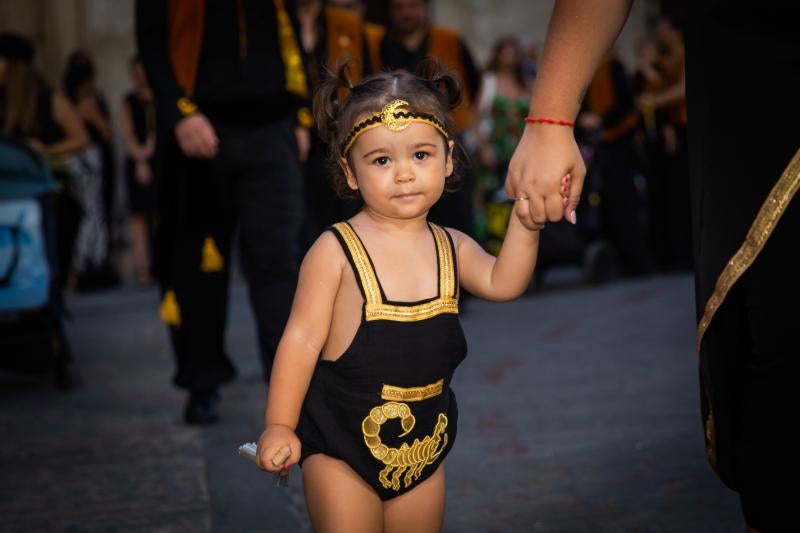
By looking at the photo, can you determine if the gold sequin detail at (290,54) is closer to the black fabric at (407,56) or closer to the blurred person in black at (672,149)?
the black fabric at (407,56)

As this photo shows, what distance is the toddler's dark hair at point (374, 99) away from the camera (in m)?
3.01

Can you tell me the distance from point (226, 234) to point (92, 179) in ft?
25.3

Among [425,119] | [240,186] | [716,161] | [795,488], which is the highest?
[716,161]

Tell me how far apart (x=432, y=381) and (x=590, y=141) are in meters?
8.77

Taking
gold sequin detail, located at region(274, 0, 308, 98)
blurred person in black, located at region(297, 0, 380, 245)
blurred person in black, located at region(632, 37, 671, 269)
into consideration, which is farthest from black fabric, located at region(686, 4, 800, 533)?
blurred person in black, located at region(632, 37, 671, 269)

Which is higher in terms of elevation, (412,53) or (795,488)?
(795,488)

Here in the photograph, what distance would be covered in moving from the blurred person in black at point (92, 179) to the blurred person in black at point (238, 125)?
24.3 ft

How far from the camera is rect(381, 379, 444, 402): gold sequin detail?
293cm

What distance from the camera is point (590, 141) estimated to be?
1151cm

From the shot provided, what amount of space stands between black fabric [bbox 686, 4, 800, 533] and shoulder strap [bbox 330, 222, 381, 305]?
0.78m

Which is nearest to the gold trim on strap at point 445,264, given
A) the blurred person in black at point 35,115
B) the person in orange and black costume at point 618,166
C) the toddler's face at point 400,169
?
the toddler's face at point 400,169

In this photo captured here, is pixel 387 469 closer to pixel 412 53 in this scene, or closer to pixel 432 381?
pixel 432 381

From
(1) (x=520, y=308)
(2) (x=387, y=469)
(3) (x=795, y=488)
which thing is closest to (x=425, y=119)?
(2) (x=387, y=469)

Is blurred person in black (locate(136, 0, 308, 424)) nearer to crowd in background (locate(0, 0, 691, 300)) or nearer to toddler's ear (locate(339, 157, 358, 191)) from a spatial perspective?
toddler's ear (locate(339, 157, 358, 191))
